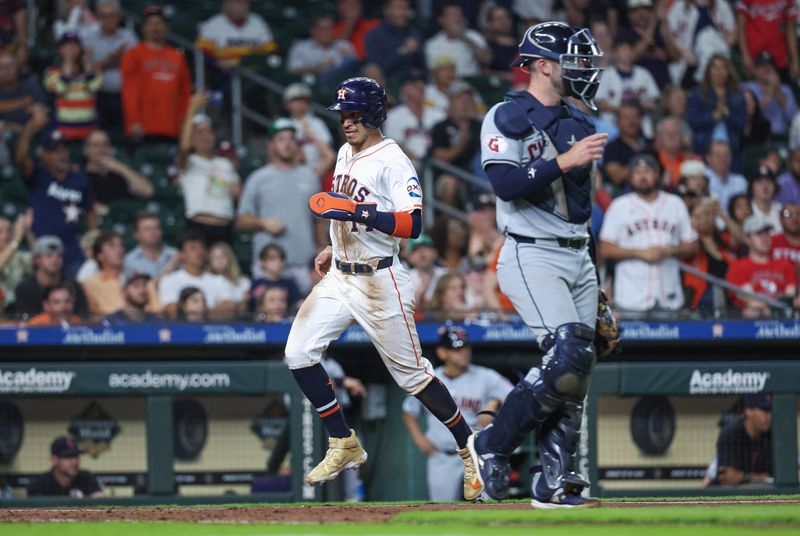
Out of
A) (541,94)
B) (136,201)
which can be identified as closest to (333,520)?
(541,94)

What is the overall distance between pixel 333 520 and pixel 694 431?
159 inches

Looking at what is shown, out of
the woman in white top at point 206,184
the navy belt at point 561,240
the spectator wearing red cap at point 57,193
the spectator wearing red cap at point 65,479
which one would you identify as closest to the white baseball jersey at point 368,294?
the navy belt at point 561,240

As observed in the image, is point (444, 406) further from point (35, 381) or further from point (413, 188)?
point (35, 381)

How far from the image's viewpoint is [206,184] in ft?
33.9

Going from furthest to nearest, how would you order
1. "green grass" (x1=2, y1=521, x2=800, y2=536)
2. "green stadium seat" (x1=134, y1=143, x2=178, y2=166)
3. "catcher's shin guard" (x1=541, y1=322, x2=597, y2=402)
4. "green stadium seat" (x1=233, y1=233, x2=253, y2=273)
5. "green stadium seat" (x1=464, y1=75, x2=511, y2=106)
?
"green stadium seat" (x1=464, y1=75, x2=511, y2=106), "green stadium seat" (x1=134, y1=143, x2=178, y2=166), "green stadium seat" (x1=233, y1=233, x2=253, y2=273), "catcher's shin guard" (x1=541, y1=322, x2=597, y2=402), "green grass" (x1=2, y1=521, x2=800, y2=536)

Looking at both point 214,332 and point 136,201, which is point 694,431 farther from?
point 136,201

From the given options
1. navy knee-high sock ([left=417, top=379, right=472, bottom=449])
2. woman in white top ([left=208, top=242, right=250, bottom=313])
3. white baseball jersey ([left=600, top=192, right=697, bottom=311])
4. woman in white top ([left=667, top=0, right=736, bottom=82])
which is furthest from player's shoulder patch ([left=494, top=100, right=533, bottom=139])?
woman in white top ([left=667, top=0, right=736, bottom=82])

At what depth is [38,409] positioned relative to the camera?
8469mm

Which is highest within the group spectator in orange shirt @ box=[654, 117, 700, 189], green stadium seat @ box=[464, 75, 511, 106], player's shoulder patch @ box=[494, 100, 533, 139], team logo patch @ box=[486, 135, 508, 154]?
green stadium seat @ box=[464, 75, 511, 106]

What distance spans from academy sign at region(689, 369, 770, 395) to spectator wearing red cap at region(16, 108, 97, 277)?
4657 mm

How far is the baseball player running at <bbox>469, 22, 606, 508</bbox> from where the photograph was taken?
540cm

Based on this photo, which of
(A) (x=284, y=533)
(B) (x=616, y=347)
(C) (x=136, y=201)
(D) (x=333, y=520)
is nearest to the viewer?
(A) (x=284, y=533)

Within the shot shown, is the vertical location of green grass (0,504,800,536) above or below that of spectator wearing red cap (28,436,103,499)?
above

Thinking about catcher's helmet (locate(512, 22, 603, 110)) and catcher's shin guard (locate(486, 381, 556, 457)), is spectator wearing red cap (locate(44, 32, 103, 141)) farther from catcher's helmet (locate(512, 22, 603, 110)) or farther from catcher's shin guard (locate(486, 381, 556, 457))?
catcher's shin guard (locate(486, 381, 556, 457))
